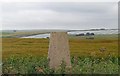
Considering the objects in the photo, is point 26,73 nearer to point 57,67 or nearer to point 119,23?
point 57,67

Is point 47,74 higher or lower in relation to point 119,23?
lower

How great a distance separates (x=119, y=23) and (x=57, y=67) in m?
2.71

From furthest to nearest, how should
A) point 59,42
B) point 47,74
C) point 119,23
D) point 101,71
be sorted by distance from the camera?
point 119,23 < point 59,42 < point 101,71 < point 47,74

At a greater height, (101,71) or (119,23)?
(119,23)

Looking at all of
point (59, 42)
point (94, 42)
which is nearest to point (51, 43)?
point (59, 42)

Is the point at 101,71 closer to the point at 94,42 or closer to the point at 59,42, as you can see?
the point at 59,42

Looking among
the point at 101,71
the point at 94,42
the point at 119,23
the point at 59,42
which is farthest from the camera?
the point at 94,42

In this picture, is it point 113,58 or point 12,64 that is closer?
point 12,64

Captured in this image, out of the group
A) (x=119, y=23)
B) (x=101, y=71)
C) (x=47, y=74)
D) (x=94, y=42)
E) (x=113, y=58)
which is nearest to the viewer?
(x=47, y=74)

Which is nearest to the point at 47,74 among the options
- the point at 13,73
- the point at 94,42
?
the point at 13,73

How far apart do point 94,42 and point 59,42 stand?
58.5ft

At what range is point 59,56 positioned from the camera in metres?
10.7

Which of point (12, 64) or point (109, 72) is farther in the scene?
point (12, 64)

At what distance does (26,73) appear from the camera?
949 cm
